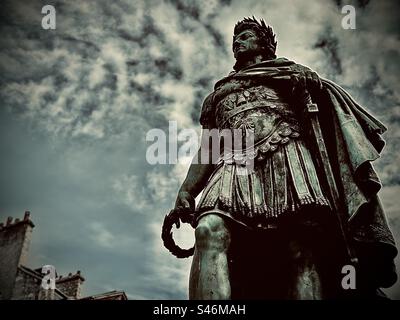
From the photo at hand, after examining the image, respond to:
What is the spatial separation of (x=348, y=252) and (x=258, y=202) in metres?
0.83

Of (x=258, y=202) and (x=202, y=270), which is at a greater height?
(x=258, y=202)

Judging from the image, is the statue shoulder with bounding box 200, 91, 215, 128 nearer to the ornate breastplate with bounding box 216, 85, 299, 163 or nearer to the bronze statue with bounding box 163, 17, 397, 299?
the ornate breastplate with bounding box 216, 85, 299, 163

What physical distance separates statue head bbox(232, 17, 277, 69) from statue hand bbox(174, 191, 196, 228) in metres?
1.74

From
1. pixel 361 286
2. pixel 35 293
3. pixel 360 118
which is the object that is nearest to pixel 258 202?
pixel 361 286

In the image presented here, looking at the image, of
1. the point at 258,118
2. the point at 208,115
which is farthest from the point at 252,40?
the point at 258,118

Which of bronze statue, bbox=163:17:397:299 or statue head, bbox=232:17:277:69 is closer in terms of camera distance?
bronze statue, bbox=163:17:397:299

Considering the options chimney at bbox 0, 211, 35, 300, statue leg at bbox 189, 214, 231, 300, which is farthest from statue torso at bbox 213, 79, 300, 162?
chimney at bbox 0, 211, 35, 300

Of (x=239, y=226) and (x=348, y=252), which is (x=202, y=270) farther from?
(x=348, y=252)

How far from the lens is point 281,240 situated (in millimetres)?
3896

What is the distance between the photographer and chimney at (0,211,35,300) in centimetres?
2365

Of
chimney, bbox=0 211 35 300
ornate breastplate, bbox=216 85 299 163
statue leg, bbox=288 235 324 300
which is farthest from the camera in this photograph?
chimney, bbox=0 211 35 300

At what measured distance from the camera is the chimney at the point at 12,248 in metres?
23.7

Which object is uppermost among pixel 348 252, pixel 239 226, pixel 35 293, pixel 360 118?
pixel 35 293

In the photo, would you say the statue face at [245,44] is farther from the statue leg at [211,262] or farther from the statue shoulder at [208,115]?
the statue leg at [211,262]
